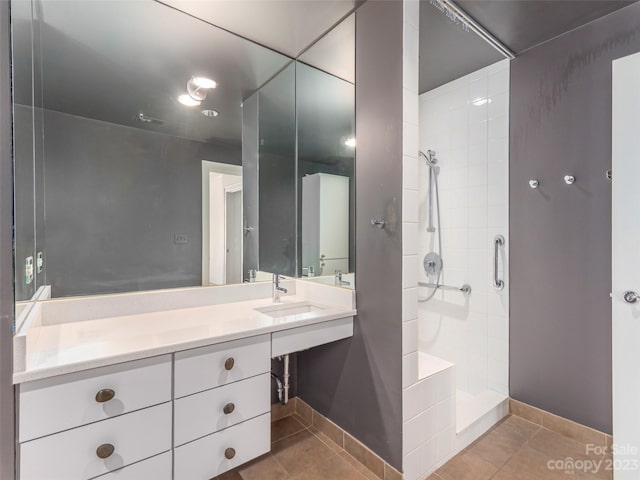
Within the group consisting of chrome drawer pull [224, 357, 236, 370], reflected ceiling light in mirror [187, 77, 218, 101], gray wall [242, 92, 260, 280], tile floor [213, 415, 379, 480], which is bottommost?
tile floor [213, 415, 379, 480]

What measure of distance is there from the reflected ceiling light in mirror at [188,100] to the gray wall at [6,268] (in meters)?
0.91

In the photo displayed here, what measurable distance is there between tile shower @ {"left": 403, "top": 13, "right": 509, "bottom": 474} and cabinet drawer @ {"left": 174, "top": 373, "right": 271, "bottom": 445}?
0.74m

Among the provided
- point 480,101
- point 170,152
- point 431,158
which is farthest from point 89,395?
point 480,101

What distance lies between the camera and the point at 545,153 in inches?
76.0

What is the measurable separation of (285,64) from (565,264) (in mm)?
2251

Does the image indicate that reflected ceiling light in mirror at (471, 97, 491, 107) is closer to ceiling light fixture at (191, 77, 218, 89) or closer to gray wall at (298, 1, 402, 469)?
gray wall at (298, 1, 402, 469)

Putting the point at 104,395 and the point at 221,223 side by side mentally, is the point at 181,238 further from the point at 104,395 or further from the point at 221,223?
the point at 104,395

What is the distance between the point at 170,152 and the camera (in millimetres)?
1744

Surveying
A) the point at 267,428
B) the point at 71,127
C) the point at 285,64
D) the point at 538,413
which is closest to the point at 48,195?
the point at 71,127

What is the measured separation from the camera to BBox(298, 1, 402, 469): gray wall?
4.81 feet

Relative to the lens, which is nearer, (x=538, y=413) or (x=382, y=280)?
(x=382, y=280)

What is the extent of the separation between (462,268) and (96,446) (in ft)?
7.70

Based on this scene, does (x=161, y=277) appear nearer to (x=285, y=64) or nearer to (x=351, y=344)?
(x=351, y=344)

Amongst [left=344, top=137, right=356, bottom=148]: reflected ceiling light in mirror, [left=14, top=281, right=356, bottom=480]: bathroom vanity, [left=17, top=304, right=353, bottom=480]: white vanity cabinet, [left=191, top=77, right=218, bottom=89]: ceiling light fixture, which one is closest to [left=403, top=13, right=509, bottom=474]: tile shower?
[left=344, top=137, right=356, bottom=148]: reflected ceiling light in mirror
